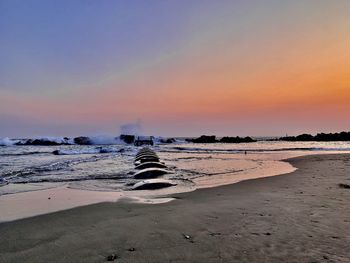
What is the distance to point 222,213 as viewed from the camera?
498 cm

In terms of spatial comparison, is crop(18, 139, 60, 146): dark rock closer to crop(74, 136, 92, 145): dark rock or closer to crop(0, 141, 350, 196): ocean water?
crop(74, 136, 92, 145): dark rock

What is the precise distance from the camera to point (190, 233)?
3848 mm

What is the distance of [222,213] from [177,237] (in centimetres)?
152

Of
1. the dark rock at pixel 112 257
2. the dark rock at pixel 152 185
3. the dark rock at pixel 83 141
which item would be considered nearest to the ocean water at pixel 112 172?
the dark rock at pixel 152 185

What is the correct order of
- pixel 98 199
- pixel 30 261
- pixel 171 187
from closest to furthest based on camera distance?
pixel 30 261 < pixel 98 199 < pixel 171 187

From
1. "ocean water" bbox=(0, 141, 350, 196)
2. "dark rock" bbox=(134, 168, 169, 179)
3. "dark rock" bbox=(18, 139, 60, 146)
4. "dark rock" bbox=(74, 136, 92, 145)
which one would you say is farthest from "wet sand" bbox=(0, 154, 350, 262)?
"dark rock" bbox=(74, 136, 92, 145)

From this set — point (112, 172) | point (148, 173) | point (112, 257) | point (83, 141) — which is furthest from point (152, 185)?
point (83, 141)

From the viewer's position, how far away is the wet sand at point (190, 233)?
313cm

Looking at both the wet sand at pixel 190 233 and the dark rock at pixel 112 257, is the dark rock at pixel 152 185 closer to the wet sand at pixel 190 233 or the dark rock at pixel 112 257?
the wet sand at pixel 190 233

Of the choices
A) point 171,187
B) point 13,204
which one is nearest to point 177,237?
point 13,204

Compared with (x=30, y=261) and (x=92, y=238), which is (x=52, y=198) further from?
(x=30, y=261)

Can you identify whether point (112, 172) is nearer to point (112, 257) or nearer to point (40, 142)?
point (112, 257)

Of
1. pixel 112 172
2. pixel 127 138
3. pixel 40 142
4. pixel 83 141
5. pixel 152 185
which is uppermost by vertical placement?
pixel 127 138

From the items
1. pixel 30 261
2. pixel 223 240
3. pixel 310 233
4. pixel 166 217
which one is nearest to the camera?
pixel 30 261
